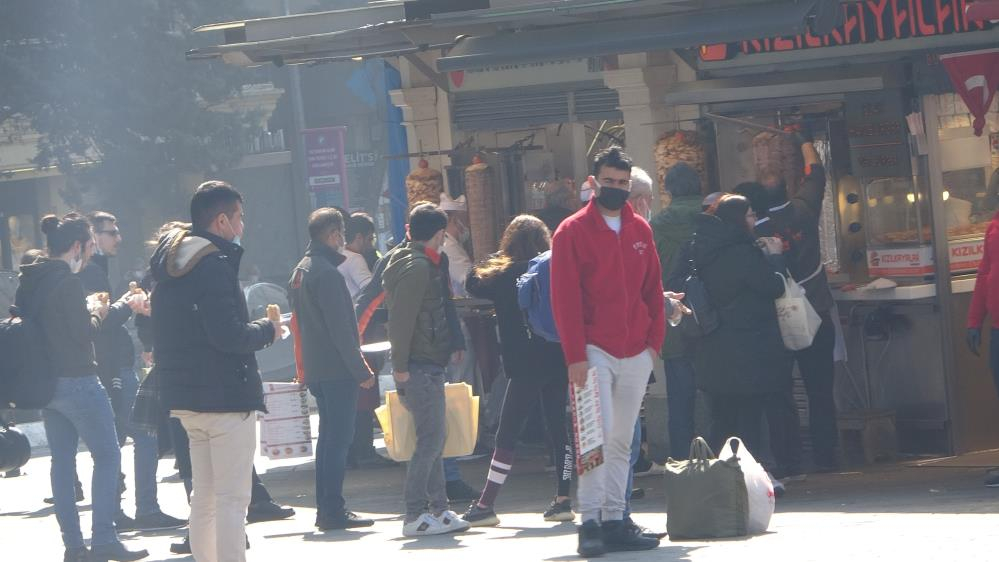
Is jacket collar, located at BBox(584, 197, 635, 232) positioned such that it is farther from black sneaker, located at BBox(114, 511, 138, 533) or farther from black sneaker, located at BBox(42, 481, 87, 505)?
black sneaker, located at BBox(42, 481, 87, 505)

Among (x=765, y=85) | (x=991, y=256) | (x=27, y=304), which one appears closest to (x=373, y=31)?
(x=765, y=85)

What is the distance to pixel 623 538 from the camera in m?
7.66

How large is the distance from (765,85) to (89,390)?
179 inches

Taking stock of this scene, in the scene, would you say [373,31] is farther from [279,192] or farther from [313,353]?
[279,192]

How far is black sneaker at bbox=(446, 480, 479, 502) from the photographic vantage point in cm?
1016

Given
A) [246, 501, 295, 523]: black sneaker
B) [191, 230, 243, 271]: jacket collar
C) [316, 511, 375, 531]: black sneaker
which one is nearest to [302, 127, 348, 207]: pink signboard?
[246, 501, 295, 523]: black sneaker

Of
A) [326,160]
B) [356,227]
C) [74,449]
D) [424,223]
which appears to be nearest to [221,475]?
[424,223]

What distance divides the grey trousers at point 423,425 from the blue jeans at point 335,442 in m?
0.60

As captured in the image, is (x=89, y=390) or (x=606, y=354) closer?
(x=606, y=354)

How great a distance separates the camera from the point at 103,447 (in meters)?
9.03

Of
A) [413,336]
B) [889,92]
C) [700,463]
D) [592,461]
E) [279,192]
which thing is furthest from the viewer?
[279,192]

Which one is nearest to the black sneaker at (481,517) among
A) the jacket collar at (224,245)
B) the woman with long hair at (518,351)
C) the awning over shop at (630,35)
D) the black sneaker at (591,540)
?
the woman with long hair at (518,351)

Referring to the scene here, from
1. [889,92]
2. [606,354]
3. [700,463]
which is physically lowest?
[700,463]

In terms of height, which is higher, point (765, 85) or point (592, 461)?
point (765, 85)
